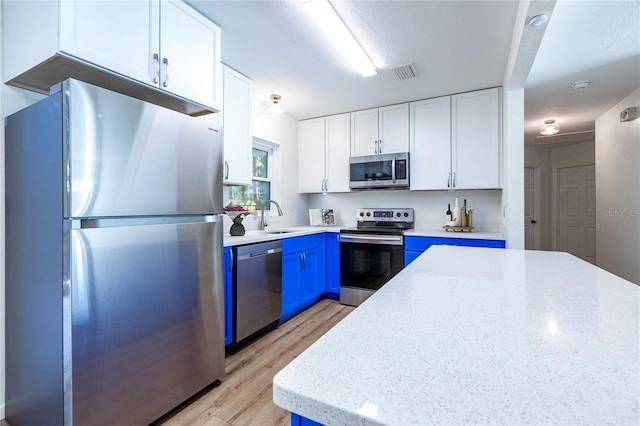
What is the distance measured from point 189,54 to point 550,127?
14.5 feet

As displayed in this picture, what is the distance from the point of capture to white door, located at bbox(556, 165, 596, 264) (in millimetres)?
5312

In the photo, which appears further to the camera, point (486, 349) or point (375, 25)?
point (375, 25)

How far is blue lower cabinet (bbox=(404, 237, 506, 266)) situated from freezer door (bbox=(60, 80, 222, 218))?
212 cm

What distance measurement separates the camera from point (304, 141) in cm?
421

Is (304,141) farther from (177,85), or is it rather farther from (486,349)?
(486,349)

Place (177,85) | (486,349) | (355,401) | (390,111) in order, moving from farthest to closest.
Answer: (390,111) → (177,85) → (486,349) → (355,401)

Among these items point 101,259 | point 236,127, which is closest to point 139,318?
point 101,259

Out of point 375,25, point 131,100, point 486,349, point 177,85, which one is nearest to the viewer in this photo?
point 486,349

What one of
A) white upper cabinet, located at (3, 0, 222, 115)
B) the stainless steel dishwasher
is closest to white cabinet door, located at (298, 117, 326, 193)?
the stainless steel dishwasher

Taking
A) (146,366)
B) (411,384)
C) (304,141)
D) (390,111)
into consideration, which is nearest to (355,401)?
(411,384)

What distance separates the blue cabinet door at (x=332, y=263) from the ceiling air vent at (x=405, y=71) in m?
1.77

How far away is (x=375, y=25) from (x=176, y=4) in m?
1.23

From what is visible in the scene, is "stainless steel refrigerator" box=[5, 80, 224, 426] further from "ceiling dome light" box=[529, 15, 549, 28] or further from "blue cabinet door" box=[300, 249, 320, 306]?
"ceiling dome light" box=[529, 15, 549, 28]

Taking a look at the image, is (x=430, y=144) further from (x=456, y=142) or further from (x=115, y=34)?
(x=115, y=34)
